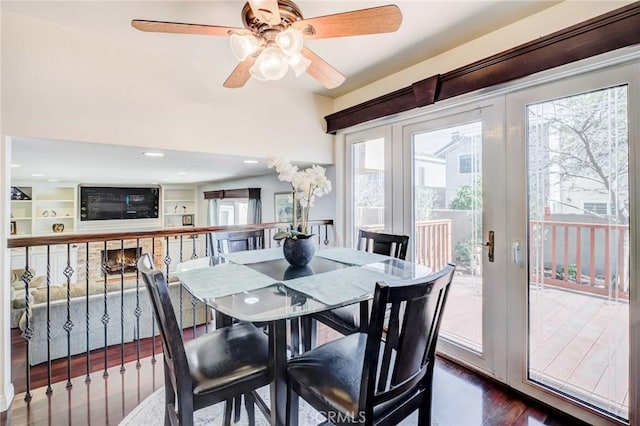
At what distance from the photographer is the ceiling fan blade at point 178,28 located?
1327mm

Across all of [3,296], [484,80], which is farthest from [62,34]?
[484,80]

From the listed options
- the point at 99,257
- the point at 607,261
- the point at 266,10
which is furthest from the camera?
the point at 99,257

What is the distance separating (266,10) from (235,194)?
4464mm

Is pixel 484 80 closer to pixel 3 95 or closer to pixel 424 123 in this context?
pixel 424 123

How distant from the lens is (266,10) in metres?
1.27

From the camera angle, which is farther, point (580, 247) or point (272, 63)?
point (580, 247)

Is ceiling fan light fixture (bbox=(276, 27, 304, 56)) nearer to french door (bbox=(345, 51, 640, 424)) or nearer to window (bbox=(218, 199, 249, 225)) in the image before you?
french door (bbox=(345, 51, 640, 424))

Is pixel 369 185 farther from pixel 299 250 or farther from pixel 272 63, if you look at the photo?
pixel 272 63

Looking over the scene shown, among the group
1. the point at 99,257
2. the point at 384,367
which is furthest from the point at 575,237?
the point at 99,257

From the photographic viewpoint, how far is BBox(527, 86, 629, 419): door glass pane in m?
1.60

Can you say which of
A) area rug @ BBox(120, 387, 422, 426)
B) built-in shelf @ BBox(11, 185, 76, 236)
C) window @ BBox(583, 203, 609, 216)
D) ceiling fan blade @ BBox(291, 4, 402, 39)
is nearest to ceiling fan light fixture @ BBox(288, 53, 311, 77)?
ceiling fan blade @ BBox(291, 4, 402, 39)

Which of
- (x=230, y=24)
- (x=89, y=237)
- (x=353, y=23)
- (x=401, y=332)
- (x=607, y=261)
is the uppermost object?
(x=230, y=24)

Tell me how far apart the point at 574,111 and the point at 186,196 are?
7.65 metres

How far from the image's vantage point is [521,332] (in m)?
1.95
